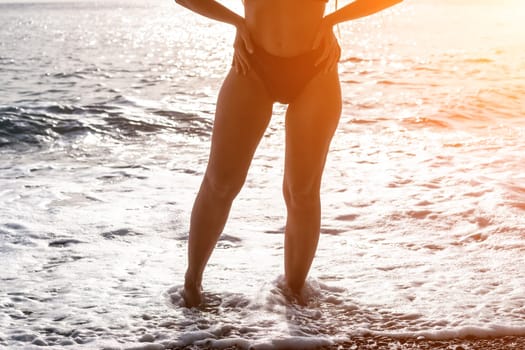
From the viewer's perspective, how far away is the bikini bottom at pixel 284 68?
13.5ft

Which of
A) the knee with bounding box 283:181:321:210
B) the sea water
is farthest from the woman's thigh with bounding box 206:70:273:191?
the sea water

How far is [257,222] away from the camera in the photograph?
6848 millimetres

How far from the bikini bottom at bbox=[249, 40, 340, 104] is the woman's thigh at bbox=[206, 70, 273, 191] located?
0.06 meters

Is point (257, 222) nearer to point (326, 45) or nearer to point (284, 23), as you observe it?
point (326, 45)

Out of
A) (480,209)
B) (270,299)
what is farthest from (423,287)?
(480,209)

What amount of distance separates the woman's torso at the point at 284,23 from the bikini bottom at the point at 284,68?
0.03 m

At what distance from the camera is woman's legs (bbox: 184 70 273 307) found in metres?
4.18

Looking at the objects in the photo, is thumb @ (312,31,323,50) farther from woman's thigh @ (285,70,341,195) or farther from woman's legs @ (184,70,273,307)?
woman's legs @ (184,70,273,307)

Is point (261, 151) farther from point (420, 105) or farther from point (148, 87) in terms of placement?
point (148, 87)

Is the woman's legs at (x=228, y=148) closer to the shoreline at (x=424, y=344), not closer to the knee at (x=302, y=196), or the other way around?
the knee at (x=302, y=196)

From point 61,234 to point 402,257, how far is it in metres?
2.92

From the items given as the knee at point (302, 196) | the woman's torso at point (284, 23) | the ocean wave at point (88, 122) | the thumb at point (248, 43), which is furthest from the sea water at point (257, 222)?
the knee at point (302, 196)

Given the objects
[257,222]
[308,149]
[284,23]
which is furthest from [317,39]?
[257,222]

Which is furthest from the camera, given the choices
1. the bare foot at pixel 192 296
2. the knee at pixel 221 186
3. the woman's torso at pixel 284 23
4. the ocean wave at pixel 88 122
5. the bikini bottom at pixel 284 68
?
the ocean wave at pixel 88 122
